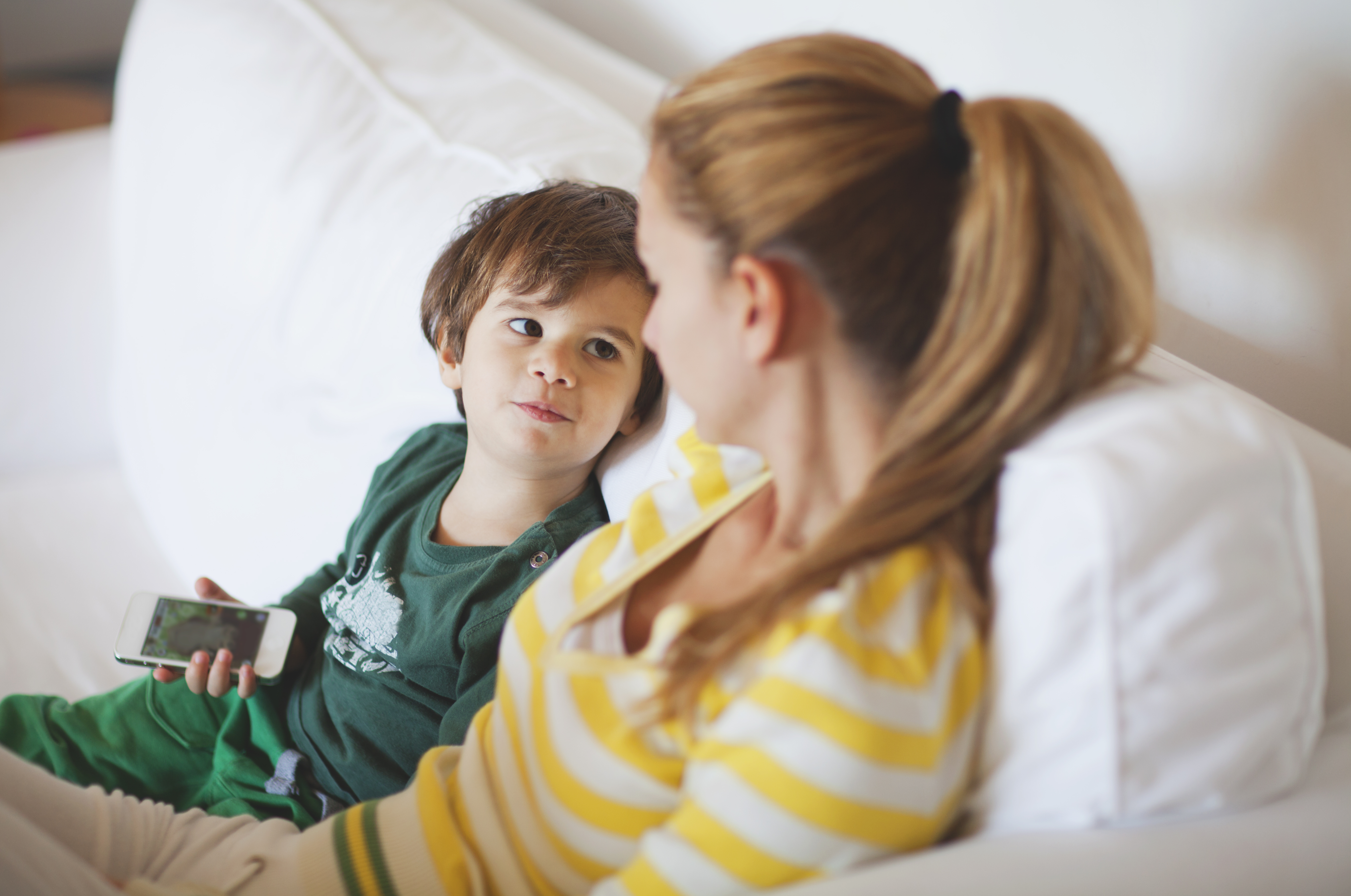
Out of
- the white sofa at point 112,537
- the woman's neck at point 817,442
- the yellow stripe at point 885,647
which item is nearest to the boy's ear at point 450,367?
the white sofa at point 112,537

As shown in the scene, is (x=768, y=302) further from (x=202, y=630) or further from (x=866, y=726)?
(x=202, y=630)

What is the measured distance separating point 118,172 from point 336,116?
1.51 ft

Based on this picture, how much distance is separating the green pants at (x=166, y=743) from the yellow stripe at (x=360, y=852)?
0.25 m

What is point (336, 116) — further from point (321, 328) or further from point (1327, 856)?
point (1327, 856)

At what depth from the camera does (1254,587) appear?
1.65 ft

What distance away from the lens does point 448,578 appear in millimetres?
932

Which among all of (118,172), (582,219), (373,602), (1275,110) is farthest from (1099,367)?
(118,172)

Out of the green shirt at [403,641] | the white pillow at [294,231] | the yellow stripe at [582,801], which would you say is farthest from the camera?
the white pillow at [294,231]

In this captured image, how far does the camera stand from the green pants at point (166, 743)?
37.0 inches

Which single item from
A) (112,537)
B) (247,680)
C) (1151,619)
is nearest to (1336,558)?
(1151,619)

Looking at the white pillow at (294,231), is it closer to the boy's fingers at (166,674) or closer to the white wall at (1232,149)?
the boy's fingers at (166,674)

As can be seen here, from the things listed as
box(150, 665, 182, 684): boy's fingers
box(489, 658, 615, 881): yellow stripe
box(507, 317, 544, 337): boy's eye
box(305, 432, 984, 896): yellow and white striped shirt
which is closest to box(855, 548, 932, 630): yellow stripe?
box(305, 432, 984, 896): yellow and white striped shirt

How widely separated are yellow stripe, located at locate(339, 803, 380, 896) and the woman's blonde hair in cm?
27

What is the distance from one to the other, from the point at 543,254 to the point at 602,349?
0.35ft
